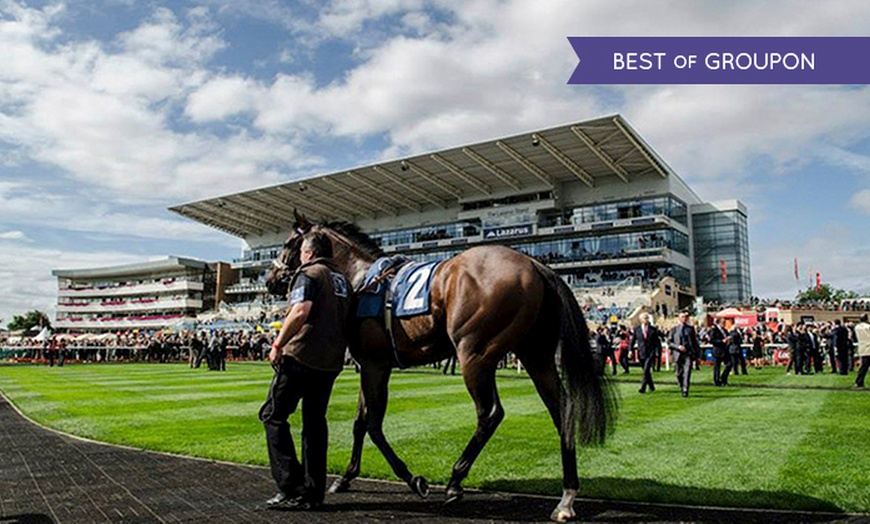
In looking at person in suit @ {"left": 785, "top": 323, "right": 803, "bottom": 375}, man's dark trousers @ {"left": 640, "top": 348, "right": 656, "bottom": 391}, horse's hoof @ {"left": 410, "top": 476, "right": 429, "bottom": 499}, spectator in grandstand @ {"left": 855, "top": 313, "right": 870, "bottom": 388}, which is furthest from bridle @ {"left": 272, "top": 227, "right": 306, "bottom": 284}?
person in suit @ {"left": 785, "top": 323, "right": 803, "bottom": 375}

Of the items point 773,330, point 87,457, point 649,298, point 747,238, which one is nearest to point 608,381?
point 87,457

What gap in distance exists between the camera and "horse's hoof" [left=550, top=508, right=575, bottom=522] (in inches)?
169

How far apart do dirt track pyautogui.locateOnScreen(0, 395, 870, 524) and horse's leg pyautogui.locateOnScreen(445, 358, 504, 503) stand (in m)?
0.17

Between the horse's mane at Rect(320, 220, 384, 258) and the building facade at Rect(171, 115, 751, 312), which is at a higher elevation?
the building facade at Rect(171, 115, 751, 312)

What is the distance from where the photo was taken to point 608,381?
504 centimetres

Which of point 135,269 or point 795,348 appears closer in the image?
point 795,348

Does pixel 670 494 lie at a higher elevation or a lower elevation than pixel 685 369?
lower

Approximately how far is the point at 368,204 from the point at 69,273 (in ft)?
214

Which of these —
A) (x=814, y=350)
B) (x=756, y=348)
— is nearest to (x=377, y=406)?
(x=814, y=350)

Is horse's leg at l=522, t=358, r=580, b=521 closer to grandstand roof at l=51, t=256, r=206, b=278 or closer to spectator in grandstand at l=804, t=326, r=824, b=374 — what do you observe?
spectator in grandstand at l=804, t=326, r=824, b=374

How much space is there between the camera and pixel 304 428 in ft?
16.2

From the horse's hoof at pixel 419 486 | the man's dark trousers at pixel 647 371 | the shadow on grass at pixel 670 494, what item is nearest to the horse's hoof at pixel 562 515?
the shadow on grass at pixel 670 494

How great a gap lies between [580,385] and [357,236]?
249cm

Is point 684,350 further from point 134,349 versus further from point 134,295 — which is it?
point 134,295
